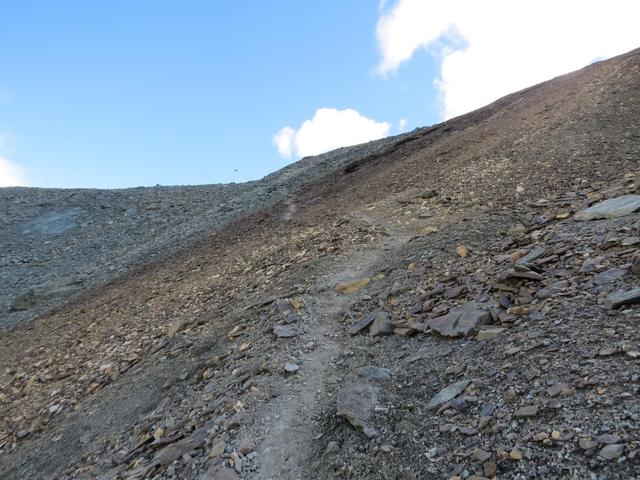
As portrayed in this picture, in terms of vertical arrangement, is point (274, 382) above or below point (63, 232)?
below

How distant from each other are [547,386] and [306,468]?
89.8 inches

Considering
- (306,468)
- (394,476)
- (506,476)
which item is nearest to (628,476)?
(506,476)

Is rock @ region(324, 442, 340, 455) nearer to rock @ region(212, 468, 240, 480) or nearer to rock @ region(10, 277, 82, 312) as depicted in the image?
rock @ region(212, 468, 240, 480)

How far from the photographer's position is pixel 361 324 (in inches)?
260

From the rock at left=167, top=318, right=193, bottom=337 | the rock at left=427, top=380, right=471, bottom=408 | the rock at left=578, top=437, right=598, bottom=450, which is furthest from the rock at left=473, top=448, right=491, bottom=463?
the rock at left=167, top=318, right=193, bottom=337

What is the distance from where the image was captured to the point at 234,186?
88.5ft

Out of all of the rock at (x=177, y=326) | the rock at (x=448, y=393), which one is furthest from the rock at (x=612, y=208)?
the rock at (x=177, y=326)

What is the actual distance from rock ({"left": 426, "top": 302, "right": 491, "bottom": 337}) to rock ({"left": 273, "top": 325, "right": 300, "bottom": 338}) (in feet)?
6.29

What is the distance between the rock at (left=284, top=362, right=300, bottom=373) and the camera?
19.3 ft

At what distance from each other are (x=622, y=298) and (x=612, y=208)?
9.44 feet

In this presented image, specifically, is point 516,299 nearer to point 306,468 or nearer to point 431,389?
point 431,389

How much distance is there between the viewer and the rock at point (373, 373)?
5277mm

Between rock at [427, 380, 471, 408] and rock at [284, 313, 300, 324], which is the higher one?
rock at [284, 313, 300, 324]

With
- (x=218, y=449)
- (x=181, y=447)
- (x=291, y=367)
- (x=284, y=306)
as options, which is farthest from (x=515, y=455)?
(x=284, y=306)
